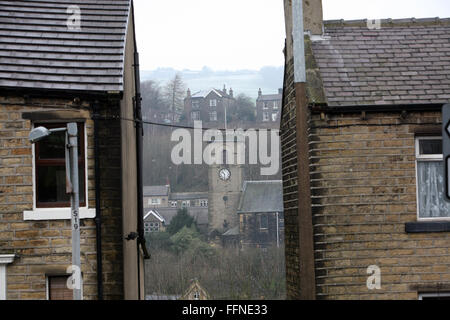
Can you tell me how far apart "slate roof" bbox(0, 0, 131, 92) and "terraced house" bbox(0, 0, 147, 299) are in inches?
0.8

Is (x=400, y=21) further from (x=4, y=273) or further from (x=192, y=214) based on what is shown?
(x=192, y=214)

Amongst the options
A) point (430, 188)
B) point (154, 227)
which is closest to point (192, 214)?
point (154, 227)

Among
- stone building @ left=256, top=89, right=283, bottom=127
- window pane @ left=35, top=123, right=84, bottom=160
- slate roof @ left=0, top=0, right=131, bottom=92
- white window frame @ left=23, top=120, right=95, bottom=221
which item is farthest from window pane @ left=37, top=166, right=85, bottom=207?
stone building @ left=256, top=89, right=283, bottom=127

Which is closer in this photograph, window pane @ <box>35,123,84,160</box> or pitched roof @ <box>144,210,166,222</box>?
window pane @ <box>35,123,84,160</box>

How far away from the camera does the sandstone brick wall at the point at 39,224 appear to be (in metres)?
12.2

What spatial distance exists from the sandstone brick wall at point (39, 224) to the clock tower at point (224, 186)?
101 metres

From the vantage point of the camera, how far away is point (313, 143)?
13148 mm

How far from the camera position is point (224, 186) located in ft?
397

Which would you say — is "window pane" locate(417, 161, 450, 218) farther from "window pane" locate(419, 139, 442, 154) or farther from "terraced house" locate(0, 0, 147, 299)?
"terraced house" locate(0, 0, 147, 299)

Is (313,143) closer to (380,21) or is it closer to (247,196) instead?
(380,21)

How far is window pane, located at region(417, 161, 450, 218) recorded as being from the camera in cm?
1337

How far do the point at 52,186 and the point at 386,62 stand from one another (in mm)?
7088

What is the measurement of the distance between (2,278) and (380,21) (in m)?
9.47

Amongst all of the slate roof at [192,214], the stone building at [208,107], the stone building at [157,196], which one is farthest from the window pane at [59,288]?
the slate roof at [192,214]
